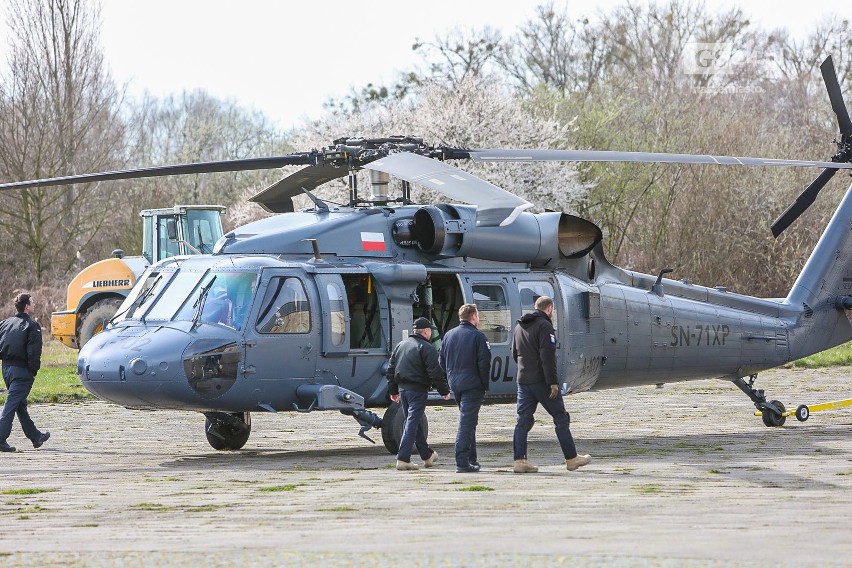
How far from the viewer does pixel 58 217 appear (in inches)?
1779

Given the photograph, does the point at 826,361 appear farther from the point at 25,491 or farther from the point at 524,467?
the point at 25,491

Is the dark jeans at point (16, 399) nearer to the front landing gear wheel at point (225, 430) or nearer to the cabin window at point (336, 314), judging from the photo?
the front landing gear wheel at point (225, 430)

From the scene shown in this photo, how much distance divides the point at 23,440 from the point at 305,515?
7.84m

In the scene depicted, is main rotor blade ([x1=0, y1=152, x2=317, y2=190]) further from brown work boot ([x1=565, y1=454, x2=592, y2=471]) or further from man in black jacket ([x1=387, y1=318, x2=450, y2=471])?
brown work boot ([x1=565, y1=454, x2=592, y2=471])

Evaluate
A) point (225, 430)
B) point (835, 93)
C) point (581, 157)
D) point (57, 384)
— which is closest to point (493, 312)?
point (581, 157)

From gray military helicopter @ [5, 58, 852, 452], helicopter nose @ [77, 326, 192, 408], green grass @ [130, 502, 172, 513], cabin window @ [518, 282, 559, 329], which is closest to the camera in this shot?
green grass @ [130, 502, 172, 513]

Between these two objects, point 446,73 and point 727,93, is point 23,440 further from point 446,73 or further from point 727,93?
point 727,93

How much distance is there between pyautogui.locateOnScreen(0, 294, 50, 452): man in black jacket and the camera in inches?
579

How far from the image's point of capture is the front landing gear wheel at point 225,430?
1474 centimetres

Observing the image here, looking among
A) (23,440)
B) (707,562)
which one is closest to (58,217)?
(23,440)

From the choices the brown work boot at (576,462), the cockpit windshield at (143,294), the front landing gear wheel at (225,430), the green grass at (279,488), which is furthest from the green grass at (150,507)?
Answer: the front landing gear wheel at (225,430)

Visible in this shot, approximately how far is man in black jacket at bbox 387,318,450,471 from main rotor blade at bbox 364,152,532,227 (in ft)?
5.06

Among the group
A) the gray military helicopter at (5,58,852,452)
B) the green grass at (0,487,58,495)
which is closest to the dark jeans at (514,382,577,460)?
the gray military helicopter at (5,58,852,452)

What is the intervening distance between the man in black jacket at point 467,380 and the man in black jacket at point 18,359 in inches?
201
